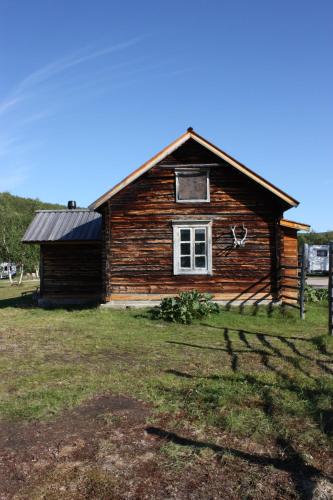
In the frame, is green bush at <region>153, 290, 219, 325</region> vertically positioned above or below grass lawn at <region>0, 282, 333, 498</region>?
above

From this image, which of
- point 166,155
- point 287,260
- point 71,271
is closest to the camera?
point 166,155

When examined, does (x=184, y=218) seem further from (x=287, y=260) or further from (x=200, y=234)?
(x=287, y=260)

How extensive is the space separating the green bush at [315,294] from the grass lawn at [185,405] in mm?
5647

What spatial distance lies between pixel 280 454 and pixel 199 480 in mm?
1077

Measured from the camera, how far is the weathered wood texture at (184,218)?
52.8ft

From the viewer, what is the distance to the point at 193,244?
636 inches

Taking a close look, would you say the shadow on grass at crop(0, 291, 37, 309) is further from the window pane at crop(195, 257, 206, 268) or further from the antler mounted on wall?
the antler mounted on wall

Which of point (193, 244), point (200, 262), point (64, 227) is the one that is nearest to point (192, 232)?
point (193, 244)

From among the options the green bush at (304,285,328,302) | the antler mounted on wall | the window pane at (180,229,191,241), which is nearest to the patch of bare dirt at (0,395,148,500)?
the window pane at (180,229,191,241)

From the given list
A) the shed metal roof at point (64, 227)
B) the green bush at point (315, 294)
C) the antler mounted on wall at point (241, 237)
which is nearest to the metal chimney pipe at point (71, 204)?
the shed metal roof at point (64, 227)

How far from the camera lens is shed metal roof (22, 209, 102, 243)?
61.4 ft

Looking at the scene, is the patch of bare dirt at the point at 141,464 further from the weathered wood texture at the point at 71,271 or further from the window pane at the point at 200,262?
the weathered wood texture at the point at 71,271

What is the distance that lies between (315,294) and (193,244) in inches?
273

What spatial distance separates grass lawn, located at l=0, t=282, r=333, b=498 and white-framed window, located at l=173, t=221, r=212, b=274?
385 cm
